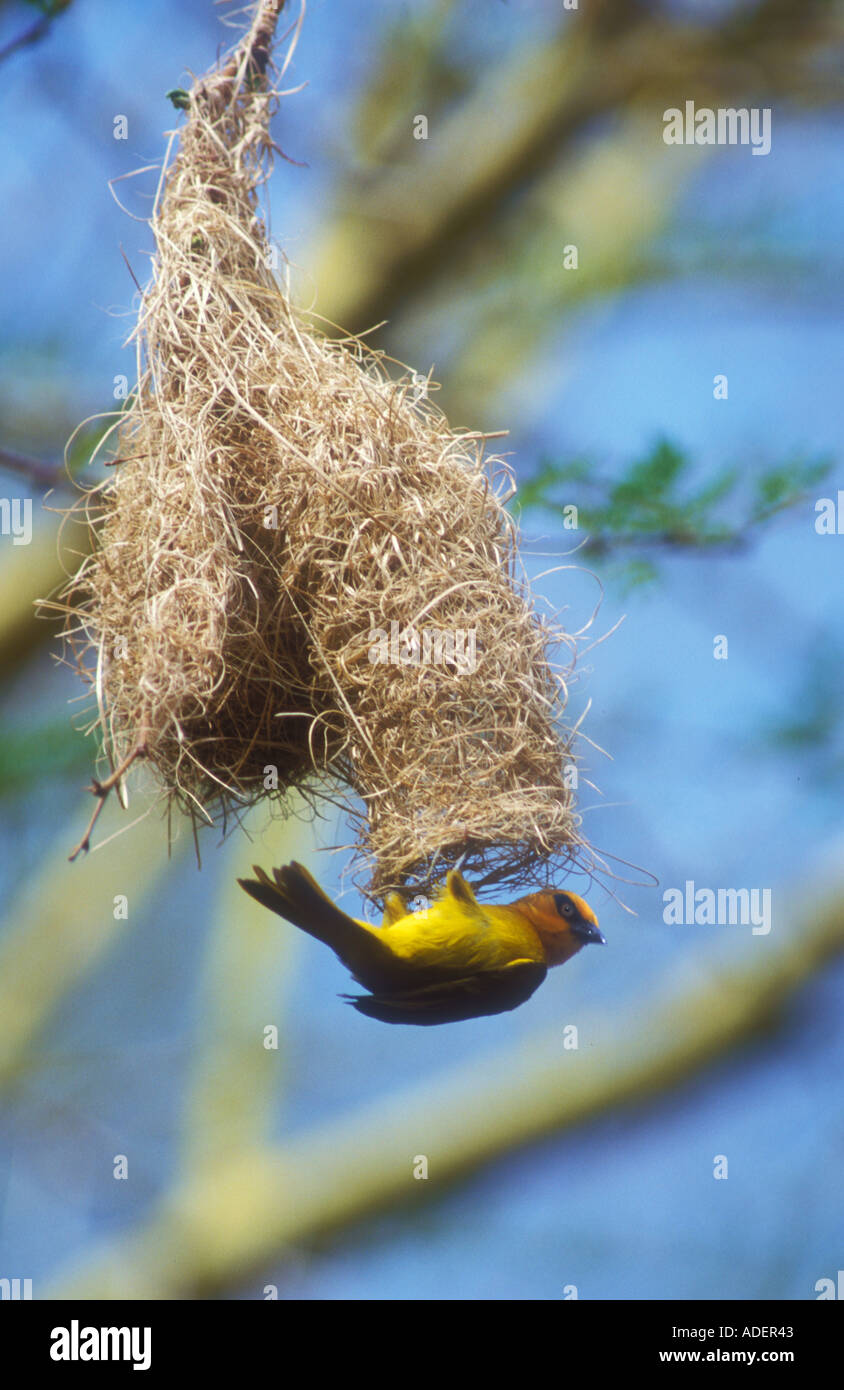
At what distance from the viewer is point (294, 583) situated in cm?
246

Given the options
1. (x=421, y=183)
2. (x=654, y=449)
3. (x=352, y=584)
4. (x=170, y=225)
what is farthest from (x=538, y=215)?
(x=352, y=584)

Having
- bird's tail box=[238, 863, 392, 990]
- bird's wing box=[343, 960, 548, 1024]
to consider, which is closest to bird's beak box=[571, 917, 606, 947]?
bird's wing box=[343, 960, 548, 1024]

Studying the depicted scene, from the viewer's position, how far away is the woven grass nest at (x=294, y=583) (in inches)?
90.7

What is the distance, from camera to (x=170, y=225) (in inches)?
104

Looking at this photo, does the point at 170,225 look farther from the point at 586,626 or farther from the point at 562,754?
the point at 562,754

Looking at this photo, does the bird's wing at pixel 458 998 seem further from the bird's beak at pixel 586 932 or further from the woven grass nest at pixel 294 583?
the woven grass nest at pixel 294 583

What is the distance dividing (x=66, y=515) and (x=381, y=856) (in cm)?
113

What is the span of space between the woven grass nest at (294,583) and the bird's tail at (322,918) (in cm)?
18

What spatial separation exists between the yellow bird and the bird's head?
2 cm

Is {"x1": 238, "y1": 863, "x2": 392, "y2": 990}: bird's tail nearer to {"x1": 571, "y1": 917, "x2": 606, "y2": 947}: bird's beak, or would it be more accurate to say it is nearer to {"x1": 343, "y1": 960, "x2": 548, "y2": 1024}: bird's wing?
{"x1": 343, "y1": 960, "x2": 548, "y2": 1024}: bird's wing

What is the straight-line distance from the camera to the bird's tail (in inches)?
82.6

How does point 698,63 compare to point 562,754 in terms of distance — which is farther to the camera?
point 698,63

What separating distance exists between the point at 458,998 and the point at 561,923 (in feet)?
0.85

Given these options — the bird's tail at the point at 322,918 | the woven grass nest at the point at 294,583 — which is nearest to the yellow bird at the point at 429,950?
the bird's tail at the point at 322,918
